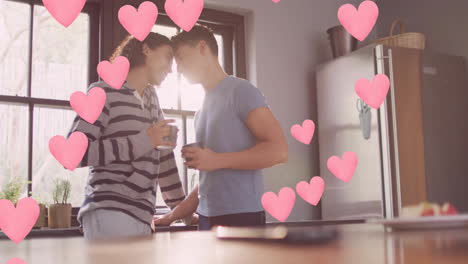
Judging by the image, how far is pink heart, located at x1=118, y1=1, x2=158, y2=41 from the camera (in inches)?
100

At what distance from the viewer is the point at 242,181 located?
1.49 metres

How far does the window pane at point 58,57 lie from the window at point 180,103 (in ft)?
1.40

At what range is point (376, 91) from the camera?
2.76 meters

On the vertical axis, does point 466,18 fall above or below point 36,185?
above

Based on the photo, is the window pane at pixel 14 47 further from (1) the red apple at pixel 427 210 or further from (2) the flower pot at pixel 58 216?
(1) the red apple at pixel 427 210

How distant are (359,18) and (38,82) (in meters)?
2.06

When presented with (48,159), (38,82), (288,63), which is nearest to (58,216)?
(48,159)

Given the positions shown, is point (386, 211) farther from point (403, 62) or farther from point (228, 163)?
point (228, 163)

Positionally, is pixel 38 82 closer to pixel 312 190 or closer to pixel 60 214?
pixel 60 214

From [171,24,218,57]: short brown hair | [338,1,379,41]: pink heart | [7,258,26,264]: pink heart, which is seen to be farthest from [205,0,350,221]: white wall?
[7,258,26,264]: pink heart

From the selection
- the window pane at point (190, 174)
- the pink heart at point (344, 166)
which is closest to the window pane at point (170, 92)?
the window pane at point (190, 174)

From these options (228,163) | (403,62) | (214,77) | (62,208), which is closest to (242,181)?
(228,163)

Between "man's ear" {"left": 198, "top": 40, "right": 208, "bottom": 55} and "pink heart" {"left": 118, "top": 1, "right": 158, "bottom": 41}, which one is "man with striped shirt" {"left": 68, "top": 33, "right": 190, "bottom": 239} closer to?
"man's ear" {"left": 198, "top": 40, "right": 208, "bottom": 55}

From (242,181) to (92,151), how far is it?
1.38ft
